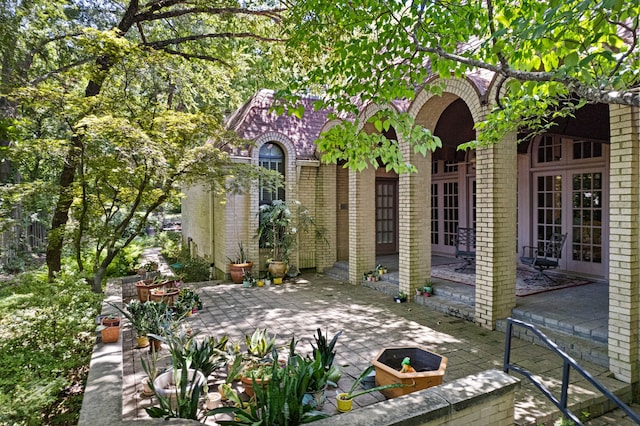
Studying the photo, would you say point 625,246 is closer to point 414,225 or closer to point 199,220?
point 414,225

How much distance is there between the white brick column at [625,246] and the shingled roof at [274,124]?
7303mm

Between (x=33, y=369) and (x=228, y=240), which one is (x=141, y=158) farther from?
(x=228, y=240)

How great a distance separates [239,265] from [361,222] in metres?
3.39

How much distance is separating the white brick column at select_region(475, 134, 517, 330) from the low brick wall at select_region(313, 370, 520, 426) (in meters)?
2.86

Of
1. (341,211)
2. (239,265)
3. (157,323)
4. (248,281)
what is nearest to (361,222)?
(341,211)

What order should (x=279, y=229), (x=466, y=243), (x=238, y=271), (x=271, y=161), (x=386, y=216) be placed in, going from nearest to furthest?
1. (x=238, y=271)
2. (x=466, y=243)
3. (x=279, y=229)
4. (x=271, y=161)
5. (x=386, y=216)

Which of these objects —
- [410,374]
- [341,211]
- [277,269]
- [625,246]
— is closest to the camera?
[410,374]

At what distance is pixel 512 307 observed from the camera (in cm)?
621

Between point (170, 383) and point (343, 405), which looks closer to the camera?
point (343, 405)

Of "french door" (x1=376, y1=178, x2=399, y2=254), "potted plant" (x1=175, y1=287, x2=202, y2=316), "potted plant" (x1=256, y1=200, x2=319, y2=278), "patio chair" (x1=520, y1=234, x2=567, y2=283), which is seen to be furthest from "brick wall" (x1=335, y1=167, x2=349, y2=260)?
"potted plant" (x1=175, y1=287, x2=202, y2=316)

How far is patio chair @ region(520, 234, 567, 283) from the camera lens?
768 cm

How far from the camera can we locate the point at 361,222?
9453 millimetres

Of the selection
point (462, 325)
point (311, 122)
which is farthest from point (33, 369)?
point (311, 122)

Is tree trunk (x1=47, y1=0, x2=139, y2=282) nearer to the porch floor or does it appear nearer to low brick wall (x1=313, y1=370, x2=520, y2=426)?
low brick wall (x1=313, y1=370, x2=520, y2=426)
